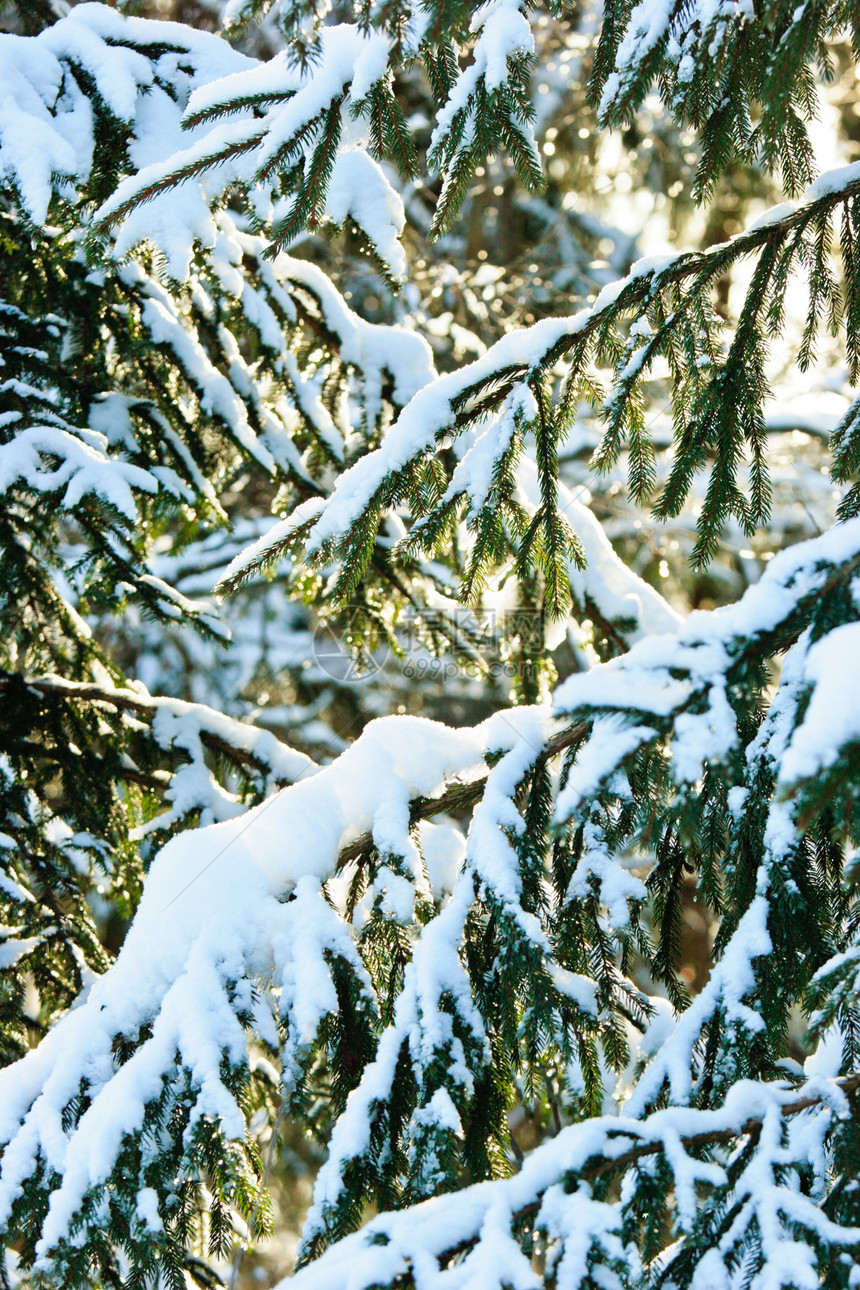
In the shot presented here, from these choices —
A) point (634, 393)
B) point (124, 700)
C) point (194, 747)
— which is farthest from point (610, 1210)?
point (124, 700)

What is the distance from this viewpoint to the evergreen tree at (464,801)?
118 centimetres

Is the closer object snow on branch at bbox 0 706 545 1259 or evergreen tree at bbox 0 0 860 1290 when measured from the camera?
evergreen tree at bbox 0 0 860 1290

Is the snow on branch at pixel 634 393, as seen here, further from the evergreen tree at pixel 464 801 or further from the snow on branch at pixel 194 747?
the snow on branch at pixel 194 747

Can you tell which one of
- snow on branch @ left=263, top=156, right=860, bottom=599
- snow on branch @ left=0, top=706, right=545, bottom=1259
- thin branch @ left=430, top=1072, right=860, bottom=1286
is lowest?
thin branch @ left=430, top=1072, right=860, bottom=1286

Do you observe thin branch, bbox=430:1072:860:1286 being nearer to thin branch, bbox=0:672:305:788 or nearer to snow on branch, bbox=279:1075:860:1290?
snow on branch, bbox=279:1075:860:1290

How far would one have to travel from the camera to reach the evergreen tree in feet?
3.88

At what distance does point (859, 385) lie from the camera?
1958mm

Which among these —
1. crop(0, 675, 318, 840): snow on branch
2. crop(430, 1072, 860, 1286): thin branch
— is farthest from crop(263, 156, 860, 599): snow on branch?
crop(0, 675, 318, 840): snow on branch

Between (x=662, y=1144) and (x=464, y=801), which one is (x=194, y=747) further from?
(x=662, y=1144)

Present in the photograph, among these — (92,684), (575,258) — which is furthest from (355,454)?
(575,258)

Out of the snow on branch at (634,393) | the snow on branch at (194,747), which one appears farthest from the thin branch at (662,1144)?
the snow on branch at (194,747)

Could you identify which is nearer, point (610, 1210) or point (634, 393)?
point (610, 1210)

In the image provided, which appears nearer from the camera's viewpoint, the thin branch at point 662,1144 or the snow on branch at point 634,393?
the thin branch at point 662,1144

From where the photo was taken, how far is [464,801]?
5.88ft
